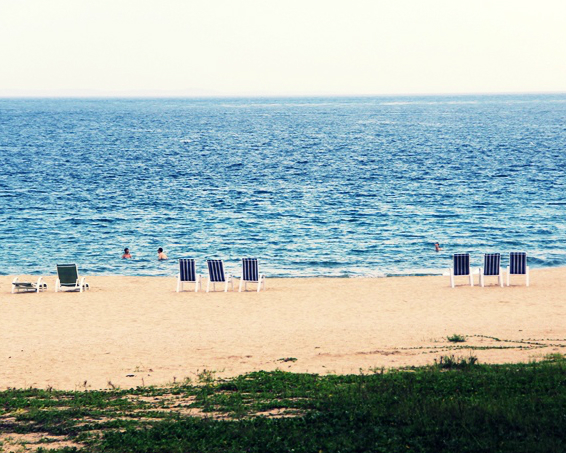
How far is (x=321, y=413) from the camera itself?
370 inches

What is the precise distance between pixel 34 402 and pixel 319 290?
1285 centimetres

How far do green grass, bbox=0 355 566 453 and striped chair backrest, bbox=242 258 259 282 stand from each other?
10.2 meters

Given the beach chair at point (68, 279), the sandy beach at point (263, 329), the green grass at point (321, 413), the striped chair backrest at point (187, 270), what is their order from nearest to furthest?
1. the green grass at point (321, 413)
2. the sandy beach at point (263, 329)
3. the striped chair backrest at point (187, 270)
4. the beach chair at point (68, 279)

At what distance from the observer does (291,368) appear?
1270 centimetres

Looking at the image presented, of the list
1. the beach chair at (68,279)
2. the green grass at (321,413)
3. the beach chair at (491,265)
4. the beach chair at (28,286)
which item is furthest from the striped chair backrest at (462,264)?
the beach chair at (28,286)

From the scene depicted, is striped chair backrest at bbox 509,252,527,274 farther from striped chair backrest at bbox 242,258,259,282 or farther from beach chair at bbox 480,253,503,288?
striped chair backrest at bbox 242,258,259,282

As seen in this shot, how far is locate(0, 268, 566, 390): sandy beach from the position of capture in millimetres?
13031

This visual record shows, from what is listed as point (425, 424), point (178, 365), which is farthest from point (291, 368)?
point (425, 424)

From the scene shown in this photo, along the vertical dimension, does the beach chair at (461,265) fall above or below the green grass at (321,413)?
below

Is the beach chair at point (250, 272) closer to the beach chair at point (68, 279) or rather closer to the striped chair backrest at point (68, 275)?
the beach chair at point (68, 279)

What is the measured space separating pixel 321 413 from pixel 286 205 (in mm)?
35198

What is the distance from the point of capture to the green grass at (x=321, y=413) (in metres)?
8.42

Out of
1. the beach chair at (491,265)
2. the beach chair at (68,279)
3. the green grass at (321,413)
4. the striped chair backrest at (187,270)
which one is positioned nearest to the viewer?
the green grass at (321,413)

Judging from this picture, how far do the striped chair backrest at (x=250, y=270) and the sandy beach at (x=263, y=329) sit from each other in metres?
0.54
